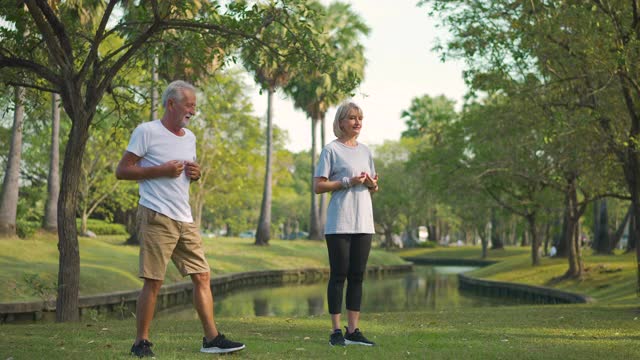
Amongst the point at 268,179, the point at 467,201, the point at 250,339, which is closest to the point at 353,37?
the point at 268,179

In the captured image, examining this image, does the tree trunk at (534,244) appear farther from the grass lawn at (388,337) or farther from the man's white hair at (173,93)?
the man's white hair at (173,93)

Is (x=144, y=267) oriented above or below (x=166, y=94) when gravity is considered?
below

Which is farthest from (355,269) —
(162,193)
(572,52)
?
(572,52)

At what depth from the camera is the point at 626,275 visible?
27.1m

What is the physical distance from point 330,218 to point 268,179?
125 ft

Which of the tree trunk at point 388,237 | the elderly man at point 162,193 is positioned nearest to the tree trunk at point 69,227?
the elderly man at point 162,193

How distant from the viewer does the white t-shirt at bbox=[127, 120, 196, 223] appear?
5883mm

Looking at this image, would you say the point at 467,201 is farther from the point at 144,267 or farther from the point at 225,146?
the point at 144,267

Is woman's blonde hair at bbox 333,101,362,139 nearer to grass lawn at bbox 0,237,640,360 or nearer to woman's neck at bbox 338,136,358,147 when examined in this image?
woman's neck at bbox 338,136,358,147

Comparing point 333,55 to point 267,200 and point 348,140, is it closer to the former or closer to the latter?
point 267,200

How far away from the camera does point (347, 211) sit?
6945mm

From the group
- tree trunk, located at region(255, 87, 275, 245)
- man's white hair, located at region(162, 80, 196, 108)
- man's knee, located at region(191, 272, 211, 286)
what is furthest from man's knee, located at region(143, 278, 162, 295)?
tree trunk, located at region(255, 87, 275, 245)

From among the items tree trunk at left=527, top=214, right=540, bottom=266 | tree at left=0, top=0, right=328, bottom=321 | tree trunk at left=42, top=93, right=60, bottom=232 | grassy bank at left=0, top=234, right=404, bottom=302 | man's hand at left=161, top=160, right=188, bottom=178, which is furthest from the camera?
tree trunk at left=527, top=214, right=540, bottom=266

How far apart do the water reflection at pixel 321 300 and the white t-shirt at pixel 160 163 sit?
44.4 ft
